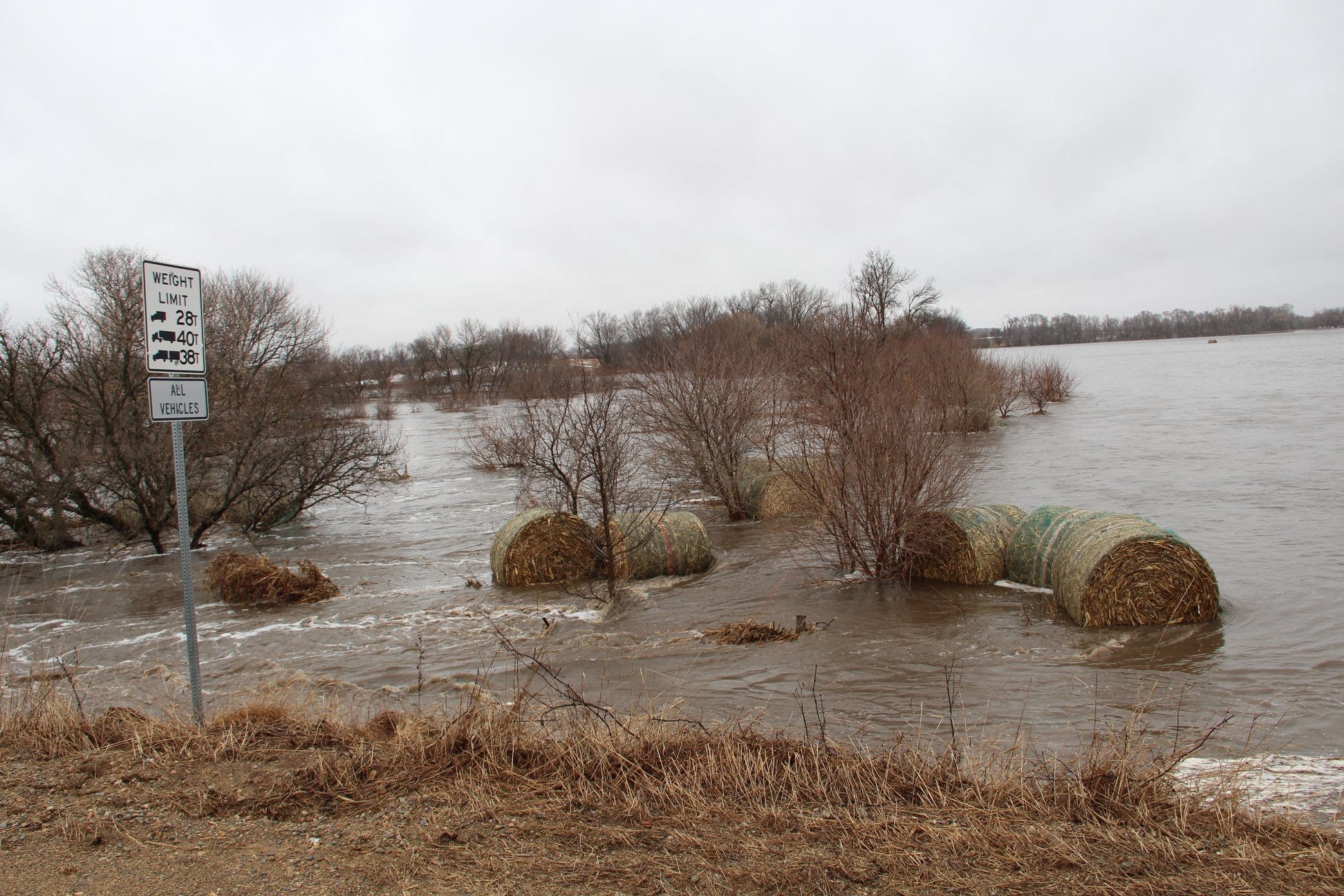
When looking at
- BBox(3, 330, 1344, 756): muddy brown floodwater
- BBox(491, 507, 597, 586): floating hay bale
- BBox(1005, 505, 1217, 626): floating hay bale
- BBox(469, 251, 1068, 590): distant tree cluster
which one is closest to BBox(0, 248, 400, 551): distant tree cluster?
BBox(3, 330, 1344, 756): muddy brown floodwater

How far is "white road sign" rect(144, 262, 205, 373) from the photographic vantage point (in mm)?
5234

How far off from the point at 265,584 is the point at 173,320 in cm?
853

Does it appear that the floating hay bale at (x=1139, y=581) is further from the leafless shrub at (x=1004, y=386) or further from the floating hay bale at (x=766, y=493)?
the leafless shrub at (x=1004, y=386)

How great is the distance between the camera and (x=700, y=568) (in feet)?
45.2

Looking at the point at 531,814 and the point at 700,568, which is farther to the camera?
the point at 700,568

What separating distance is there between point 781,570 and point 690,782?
913cm

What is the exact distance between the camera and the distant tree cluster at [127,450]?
17344mm

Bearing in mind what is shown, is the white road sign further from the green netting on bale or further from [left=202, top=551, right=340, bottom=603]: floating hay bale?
the green netting on bale

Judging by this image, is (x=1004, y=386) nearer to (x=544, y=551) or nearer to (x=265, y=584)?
(x=544, y=551)

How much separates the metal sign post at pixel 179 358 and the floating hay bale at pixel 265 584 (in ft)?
24.6

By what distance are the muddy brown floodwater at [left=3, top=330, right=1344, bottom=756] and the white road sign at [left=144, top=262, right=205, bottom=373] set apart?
2.70 metres

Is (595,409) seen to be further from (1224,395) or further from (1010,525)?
(1224,395)

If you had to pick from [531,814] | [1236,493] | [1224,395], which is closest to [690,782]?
[531,814]

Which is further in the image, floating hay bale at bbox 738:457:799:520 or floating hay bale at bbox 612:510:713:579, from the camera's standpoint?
floating hay bale at bbox 738:457:799:520
